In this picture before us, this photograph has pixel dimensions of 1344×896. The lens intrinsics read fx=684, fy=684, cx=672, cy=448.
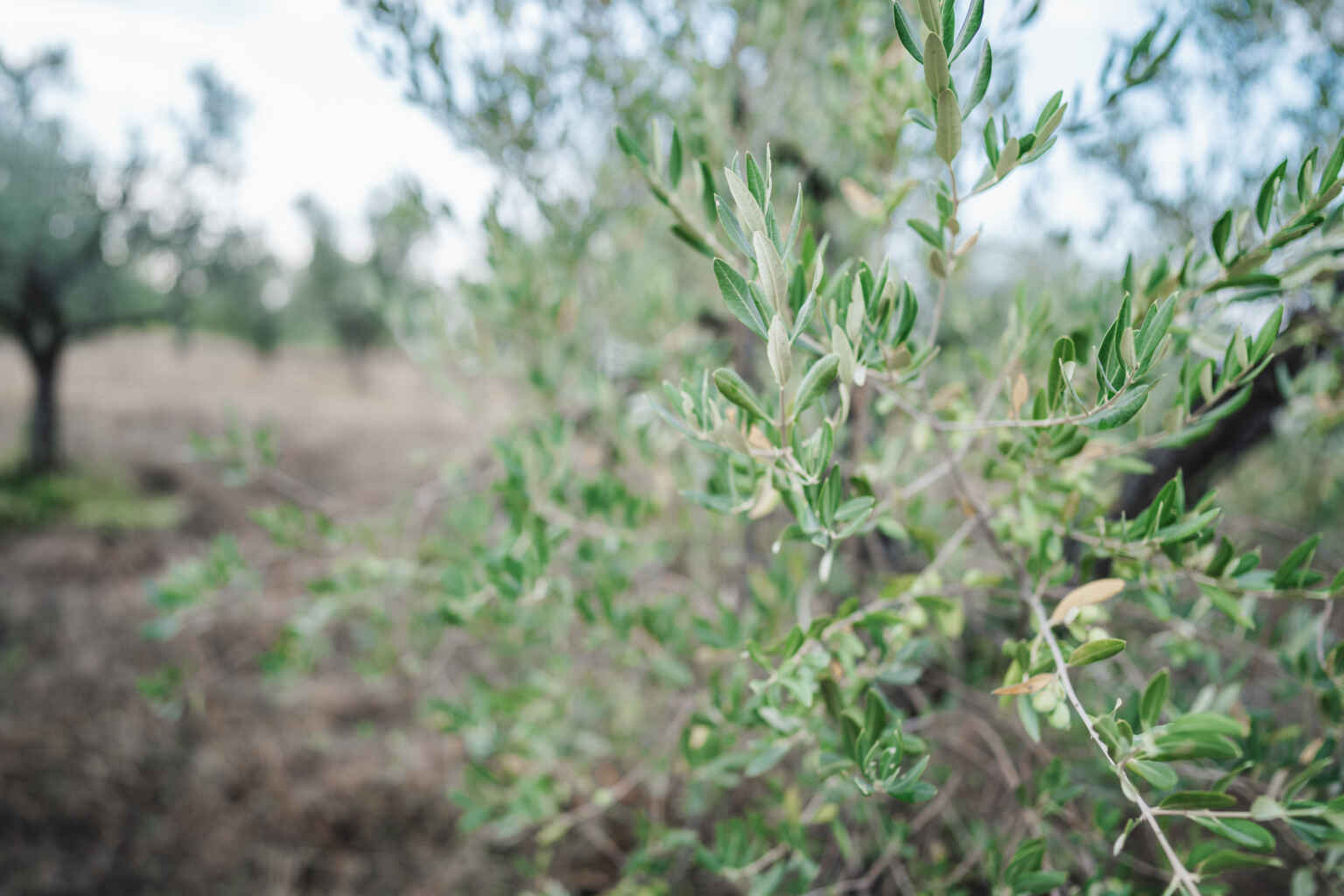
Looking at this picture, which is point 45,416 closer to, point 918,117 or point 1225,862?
→ point 918,117

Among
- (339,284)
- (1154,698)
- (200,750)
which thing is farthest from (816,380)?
(339,284)

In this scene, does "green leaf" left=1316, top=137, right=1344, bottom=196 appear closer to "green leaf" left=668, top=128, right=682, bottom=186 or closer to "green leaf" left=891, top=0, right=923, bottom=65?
"green leaf" left=891, top=0, right=923, bottom=65

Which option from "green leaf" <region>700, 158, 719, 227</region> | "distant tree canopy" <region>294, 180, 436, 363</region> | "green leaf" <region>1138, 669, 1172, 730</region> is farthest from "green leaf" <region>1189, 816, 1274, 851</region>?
"distant tree canopy" <region>294, 180, 436, 363</region>

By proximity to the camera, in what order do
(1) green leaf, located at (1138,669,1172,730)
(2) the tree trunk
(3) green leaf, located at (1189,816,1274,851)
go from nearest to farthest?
1. (3) green leaf, located at (1189,816,1274,851)
2. (1) green leaf, located at (1138,669,1172,730)
3. (2) the tree trunk

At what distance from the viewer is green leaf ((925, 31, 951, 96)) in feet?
2.15

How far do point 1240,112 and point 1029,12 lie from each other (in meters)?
1.64

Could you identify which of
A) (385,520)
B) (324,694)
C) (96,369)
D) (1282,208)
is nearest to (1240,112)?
(1282,208)

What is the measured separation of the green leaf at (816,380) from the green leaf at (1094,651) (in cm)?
40

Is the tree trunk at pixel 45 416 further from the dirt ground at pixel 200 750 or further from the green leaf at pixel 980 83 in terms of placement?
the green leaf at pixel 980 83

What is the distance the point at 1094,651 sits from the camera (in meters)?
0.75

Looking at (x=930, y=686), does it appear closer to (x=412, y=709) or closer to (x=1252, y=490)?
(x=1252, y=490)

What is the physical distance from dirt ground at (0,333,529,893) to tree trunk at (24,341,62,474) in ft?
Result: 8.92

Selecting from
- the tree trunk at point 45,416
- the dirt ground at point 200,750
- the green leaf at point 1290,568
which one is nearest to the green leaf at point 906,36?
the green leaf at point 1290,568

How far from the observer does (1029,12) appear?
122cm
